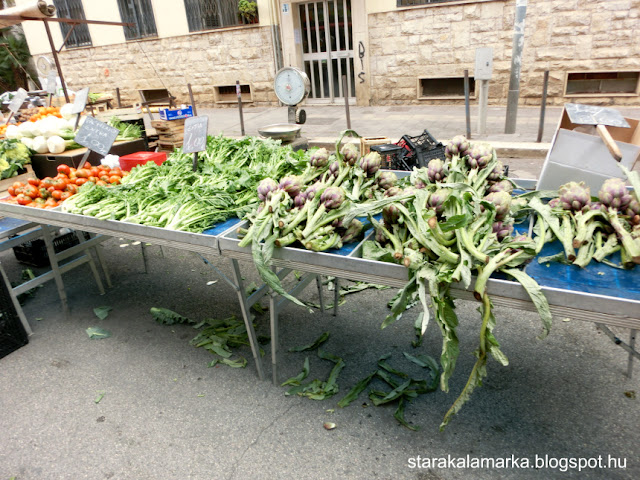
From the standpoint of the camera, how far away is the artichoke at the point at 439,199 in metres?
2.23

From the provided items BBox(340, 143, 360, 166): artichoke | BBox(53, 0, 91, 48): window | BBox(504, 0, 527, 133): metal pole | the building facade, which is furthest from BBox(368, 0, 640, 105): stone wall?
BBox(53, 0, 91, 48): window

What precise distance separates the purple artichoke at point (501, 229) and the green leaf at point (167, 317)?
8.98 feet

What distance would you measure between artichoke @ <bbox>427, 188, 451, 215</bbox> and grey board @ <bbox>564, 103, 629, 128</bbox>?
1.33m

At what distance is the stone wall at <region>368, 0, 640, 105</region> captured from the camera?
9484mm

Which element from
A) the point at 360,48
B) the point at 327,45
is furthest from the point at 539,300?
the point at 327,45

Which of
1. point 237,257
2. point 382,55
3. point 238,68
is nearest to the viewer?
point 237,257

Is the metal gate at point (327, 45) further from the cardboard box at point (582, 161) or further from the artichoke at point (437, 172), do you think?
the artichoke at point (437, 172)

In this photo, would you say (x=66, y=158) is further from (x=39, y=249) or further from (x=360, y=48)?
(x=360, y=48)

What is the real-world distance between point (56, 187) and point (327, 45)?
406 inches

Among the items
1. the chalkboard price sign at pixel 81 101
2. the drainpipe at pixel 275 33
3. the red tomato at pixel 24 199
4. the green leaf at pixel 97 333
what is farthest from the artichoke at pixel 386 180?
the drainpipe at pixel 275 33

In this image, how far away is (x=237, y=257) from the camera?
2650 mm

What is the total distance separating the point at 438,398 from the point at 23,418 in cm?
279

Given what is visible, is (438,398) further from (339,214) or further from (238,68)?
(238,68)

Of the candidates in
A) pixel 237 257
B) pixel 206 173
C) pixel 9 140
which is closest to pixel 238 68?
pixel 9 140
